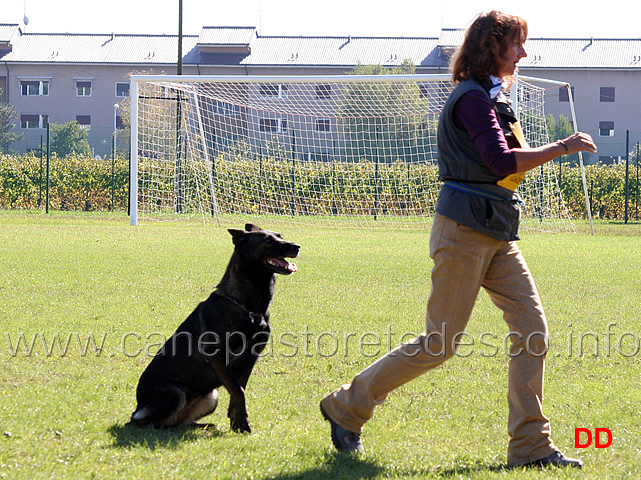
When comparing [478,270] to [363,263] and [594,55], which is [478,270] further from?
[594,55]

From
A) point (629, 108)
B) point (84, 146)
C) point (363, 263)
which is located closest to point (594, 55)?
point (629, 108)

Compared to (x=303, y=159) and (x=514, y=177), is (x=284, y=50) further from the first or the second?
(x=514, y=177)

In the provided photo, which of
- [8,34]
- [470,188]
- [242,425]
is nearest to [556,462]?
[470,188]

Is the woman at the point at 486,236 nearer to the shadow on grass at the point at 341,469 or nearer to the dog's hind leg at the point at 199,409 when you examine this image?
the shadow on grass at the point at 341,469

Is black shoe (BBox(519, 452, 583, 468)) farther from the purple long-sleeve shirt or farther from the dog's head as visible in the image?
the dog's head

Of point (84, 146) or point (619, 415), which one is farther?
point (84, 146)

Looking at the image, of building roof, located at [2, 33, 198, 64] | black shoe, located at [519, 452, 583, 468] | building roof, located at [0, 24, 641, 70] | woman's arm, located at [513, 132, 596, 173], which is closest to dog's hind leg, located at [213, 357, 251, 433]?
black shoe, located at [519, 452, 583, 468]

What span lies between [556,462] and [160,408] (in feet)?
6.54

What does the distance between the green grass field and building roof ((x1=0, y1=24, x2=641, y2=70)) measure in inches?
2289

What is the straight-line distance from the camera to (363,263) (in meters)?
13.1

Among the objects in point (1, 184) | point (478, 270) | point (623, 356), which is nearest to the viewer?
point (478, 270)

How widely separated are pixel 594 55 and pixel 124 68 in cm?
3956

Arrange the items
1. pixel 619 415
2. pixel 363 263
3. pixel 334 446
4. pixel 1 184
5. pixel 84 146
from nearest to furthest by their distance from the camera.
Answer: pixel 334 446 → pixel 619 415 → pixel 363 263 → pixel 1 184 → pixel 84 146

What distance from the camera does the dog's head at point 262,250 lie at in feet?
15.5
